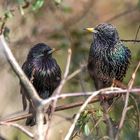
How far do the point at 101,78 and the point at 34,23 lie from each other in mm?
3141

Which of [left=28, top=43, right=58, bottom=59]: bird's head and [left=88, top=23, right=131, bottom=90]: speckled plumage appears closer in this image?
[left=88, top=23, right=131, bottom=90]: speckled plumage

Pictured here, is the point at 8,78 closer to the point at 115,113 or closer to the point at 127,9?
the point at 127,9

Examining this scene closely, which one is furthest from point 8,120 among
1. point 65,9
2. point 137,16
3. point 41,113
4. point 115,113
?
point 137,16

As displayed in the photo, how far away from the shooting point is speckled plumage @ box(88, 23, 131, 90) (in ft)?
20.2

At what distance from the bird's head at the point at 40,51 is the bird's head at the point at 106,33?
536 millimetres

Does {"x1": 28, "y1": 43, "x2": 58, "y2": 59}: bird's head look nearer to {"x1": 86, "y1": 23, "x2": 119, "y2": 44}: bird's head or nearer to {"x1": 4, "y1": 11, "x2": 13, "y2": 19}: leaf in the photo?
{"x1": 86, "y1": 23, "x2": 119, "y2": 44}: bird's head

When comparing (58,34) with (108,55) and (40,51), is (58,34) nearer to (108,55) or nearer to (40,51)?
(40,51)

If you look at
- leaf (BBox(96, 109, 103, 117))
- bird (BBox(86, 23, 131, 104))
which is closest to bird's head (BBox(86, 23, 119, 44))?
bird (BBox(86, 23, 131, 104))

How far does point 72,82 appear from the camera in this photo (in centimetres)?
789

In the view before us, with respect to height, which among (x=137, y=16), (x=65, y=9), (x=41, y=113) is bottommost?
(x=137, y=16)

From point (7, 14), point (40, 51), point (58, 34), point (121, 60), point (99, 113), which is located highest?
point (7, 14)

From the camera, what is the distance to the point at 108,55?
6.28m

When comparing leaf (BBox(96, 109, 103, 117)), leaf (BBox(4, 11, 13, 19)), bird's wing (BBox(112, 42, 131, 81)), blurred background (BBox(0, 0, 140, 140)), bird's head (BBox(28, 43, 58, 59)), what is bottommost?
blurred background (BBox(0, 0, 140, 140))

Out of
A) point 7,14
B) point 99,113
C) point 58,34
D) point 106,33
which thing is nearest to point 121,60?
point 106,33
